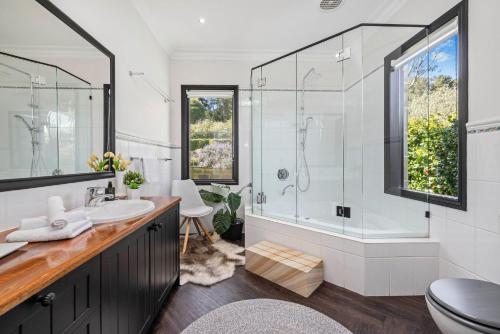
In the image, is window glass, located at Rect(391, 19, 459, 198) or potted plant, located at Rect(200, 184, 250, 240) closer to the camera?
window glass, located at Rect(391, 19, 459, 198)

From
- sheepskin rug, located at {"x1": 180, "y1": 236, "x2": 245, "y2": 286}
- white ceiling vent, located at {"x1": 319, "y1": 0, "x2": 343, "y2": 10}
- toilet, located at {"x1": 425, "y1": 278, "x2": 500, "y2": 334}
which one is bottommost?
sheepskin rug, located at {"x1": 180, "y1": 236, "x2": 245, "y2": 286}

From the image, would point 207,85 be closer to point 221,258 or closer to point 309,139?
point 309,139

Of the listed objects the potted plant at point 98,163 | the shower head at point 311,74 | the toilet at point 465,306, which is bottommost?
the toilet at point 465,306

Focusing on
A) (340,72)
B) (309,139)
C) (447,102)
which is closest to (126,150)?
(309,139)

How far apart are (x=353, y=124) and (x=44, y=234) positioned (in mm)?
2443

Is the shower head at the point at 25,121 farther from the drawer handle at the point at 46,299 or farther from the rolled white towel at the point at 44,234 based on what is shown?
the drawer handle at the point at 46,299

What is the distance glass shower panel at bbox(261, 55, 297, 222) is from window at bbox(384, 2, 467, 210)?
103cm

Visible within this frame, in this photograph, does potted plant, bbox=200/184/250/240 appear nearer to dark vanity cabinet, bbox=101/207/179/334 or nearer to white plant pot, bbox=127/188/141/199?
dark vanity cabinet, bbox=101/207/179/334

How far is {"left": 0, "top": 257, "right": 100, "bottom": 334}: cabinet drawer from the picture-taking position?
0.61m

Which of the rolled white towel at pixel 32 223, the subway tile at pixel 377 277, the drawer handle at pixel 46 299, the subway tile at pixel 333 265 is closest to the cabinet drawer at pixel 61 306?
the drawer handle at pixel 46 299

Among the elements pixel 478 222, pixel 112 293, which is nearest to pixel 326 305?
pixel 478 222

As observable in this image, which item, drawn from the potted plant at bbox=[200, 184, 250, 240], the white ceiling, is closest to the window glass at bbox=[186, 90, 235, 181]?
the potted plant at bbox=[200, 184, 250, 240]

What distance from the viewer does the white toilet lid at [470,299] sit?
92cm

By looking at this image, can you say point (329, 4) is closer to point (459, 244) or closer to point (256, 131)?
point (256, 131)
